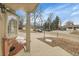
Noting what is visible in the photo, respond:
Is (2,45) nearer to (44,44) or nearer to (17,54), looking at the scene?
(17,54)

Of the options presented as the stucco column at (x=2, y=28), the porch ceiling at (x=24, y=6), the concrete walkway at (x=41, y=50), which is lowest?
the concrete walkway at (x=41, y=50)

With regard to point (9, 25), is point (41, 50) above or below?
below

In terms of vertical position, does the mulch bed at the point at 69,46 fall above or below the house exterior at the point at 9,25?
below

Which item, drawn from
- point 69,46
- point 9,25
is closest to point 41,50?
point 69,46

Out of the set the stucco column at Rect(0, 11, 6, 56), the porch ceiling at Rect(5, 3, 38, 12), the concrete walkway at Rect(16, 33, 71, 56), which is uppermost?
the porch ceiling at Rect(5, 3, 38, 12)

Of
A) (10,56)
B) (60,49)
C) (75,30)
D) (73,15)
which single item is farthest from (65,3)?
(10,56)

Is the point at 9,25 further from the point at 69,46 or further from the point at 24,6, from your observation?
the point at 69,46

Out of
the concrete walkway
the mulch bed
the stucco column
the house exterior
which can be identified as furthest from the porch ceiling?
the mulch bed

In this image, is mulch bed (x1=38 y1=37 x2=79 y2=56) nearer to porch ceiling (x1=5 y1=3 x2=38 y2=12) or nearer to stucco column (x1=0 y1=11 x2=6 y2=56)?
porch ceiling (x1=5 y1=3 x2=38 y2=12)

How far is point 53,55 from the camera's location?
7.72 ft

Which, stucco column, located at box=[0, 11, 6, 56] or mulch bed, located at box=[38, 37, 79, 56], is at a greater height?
stucco column, located at box=[0, 11, 6, 56]

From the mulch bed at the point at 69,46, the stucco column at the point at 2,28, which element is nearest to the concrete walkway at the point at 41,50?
the mulch bed at the point at 69,46

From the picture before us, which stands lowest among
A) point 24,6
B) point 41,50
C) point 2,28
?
point 41,50

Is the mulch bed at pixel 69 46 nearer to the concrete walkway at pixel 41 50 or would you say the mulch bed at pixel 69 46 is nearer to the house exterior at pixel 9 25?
the concrete walkway at pixel 41 50
